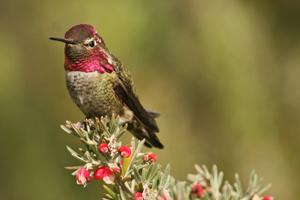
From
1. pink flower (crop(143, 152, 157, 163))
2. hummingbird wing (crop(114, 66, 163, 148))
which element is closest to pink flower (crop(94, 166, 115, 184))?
pink flower (crop(143, 152, 157, 163))

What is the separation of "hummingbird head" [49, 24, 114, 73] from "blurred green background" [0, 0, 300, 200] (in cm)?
103

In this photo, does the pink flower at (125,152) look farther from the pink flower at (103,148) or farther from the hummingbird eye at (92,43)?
the hummingbird eye at (92,43)

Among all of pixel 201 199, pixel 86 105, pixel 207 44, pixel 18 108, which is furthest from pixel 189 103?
pixel 201 199

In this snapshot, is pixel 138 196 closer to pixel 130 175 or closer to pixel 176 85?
pixel 130 175

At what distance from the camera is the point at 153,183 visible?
5.03ft

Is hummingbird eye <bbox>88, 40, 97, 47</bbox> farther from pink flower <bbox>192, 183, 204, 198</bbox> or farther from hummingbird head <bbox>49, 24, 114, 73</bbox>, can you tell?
pink flower <bbox>192, 183, 204, 198</bbox>

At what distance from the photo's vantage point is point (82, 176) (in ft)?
5.20

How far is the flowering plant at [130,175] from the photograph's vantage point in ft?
5.03

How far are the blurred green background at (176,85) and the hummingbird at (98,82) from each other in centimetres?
89

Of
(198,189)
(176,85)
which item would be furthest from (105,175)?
(176,85)

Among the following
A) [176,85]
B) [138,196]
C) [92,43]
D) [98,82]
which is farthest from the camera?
[176,85]

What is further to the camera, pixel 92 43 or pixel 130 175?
pixel 92 43

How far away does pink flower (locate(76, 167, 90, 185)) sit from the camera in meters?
1.58

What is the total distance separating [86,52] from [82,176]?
1.05m
